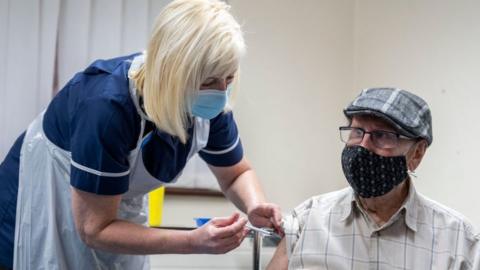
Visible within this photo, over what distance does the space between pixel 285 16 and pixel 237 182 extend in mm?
1222

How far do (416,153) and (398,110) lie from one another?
0.16 m

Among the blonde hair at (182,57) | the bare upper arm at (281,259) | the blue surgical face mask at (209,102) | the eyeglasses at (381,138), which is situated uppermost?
the blonde hair at (182,57)

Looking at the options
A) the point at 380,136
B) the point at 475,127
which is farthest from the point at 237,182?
the point at 475,127

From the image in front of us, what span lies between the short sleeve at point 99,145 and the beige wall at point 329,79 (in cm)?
121

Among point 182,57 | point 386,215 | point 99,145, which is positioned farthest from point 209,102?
point 386,215

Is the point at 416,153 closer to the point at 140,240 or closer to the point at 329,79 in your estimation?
the point at 140,240

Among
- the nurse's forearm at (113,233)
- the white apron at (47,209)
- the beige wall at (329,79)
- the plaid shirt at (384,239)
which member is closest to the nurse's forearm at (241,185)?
the plaid shirt at (384,239)

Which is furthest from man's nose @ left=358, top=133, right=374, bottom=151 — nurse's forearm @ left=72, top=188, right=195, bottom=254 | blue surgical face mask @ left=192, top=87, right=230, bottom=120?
nurse's forearm @ left=72, top=188, right=195, bottom=254

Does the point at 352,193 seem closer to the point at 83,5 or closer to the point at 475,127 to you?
the point at 475,127

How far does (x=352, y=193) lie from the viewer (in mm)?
1770

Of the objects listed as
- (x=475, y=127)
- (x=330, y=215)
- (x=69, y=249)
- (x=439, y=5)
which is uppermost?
(x=439, y=5)

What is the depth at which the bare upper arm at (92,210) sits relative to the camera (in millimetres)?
1482

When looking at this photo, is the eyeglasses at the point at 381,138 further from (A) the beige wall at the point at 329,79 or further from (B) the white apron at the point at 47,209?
(A) the beige wall at the point at 329,79

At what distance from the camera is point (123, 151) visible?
4.92 ft
